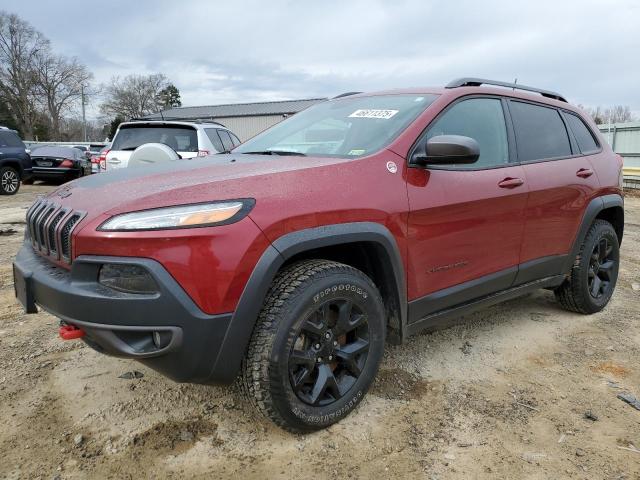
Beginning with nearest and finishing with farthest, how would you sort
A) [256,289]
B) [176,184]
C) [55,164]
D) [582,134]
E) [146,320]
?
1. [146,320]
2. [256,289]
3. [176,184]
4. [582,134]
5. [55,164]

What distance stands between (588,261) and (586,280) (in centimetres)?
15

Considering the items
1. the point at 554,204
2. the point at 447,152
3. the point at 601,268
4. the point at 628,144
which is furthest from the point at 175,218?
the point at 628,144

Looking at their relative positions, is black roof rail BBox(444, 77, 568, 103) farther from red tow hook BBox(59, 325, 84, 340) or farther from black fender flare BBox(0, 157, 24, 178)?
black fender flare BBox(0, 157, 24, 178)

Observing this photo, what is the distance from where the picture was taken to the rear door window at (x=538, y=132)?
3.46m

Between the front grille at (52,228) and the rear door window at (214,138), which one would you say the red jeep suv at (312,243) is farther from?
the rear door window at (214,138)

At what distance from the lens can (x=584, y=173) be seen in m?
3.83

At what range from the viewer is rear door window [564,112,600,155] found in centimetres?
404

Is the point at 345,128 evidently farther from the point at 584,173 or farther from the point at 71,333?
the point at 584,173

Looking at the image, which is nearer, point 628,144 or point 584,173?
point 584,173

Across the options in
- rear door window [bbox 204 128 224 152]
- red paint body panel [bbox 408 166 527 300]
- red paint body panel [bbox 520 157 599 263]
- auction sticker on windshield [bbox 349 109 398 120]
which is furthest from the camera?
rear door window [bbox 204 128 224 152]

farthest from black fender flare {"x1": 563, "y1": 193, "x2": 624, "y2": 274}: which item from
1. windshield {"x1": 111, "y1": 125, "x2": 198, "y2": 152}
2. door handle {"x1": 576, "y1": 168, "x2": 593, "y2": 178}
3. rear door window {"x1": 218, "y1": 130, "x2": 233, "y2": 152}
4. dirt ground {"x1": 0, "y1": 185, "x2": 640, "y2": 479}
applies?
rear door window {"x1": 218, "y1": 130, "x2": 233, "y2": 152}

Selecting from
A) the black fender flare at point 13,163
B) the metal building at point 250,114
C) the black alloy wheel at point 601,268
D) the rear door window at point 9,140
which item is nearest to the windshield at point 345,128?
the black alloy wheel at point 601,268

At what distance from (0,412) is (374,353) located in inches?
75.6

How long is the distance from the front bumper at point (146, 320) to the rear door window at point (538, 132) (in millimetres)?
2451
